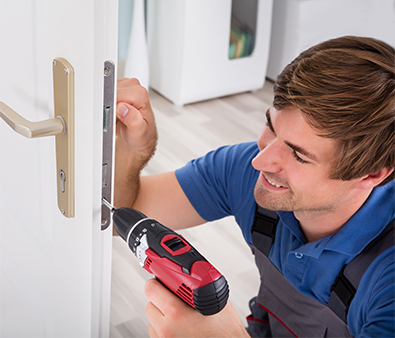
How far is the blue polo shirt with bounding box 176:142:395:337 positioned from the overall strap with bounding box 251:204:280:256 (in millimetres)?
17

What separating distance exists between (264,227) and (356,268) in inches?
10.7

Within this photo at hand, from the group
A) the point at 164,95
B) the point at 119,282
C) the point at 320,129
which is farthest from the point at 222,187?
the point at 164,95

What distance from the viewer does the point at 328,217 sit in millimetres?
1172

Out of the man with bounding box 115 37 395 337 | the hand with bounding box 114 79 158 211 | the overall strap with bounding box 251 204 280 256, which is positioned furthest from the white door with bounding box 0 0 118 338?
the overall strap with bounding box 251 204 280 256

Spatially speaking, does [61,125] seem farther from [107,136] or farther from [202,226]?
[202,226]

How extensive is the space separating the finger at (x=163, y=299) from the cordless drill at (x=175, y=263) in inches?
0.6

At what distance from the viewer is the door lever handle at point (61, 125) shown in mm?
694

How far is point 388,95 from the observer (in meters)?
0.99

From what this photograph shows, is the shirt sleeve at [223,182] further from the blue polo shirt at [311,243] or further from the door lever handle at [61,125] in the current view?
the door lever handle at [61,125]

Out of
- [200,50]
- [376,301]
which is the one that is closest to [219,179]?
[376,301]

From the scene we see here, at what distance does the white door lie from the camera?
0.68 metres

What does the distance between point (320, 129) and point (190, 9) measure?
2015mm

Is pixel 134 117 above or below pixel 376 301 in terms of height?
above

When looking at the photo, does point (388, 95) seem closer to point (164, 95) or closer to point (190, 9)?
point (190, 9)
